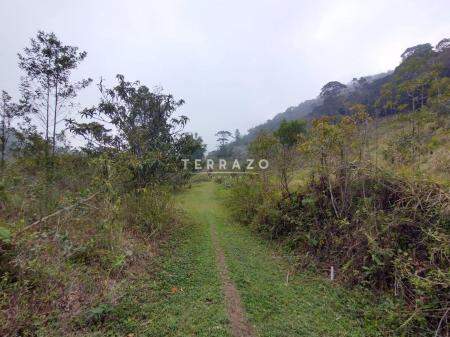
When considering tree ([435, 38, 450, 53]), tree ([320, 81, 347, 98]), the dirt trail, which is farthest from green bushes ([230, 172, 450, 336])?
tree ([320, 81, 347, 98])

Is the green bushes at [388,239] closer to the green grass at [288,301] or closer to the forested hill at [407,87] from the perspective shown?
the green grass at [288,301]

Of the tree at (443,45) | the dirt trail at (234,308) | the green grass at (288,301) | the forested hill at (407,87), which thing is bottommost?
the green grass at (288,301)

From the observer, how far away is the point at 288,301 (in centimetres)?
364

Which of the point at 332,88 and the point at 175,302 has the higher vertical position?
the point at 332,88

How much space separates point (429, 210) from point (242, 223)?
220 inches

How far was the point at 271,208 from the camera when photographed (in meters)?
7.19

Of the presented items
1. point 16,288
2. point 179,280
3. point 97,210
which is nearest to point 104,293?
point 16,288

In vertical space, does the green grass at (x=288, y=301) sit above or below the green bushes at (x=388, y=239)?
below

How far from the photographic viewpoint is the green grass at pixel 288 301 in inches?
120

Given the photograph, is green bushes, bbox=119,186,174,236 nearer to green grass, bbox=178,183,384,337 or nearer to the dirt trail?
green grass, bbox=178,183,384,337

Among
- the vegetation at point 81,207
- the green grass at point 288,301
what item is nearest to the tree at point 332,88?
the vegetation at point 81,207

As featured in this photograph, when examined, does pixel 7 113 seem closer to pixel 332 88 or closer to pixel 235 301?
pixel 235 301

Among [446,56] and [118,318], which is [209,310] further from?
[446,56]

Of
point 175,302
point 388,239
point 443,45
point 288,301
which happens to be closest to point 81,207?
point 175,302
